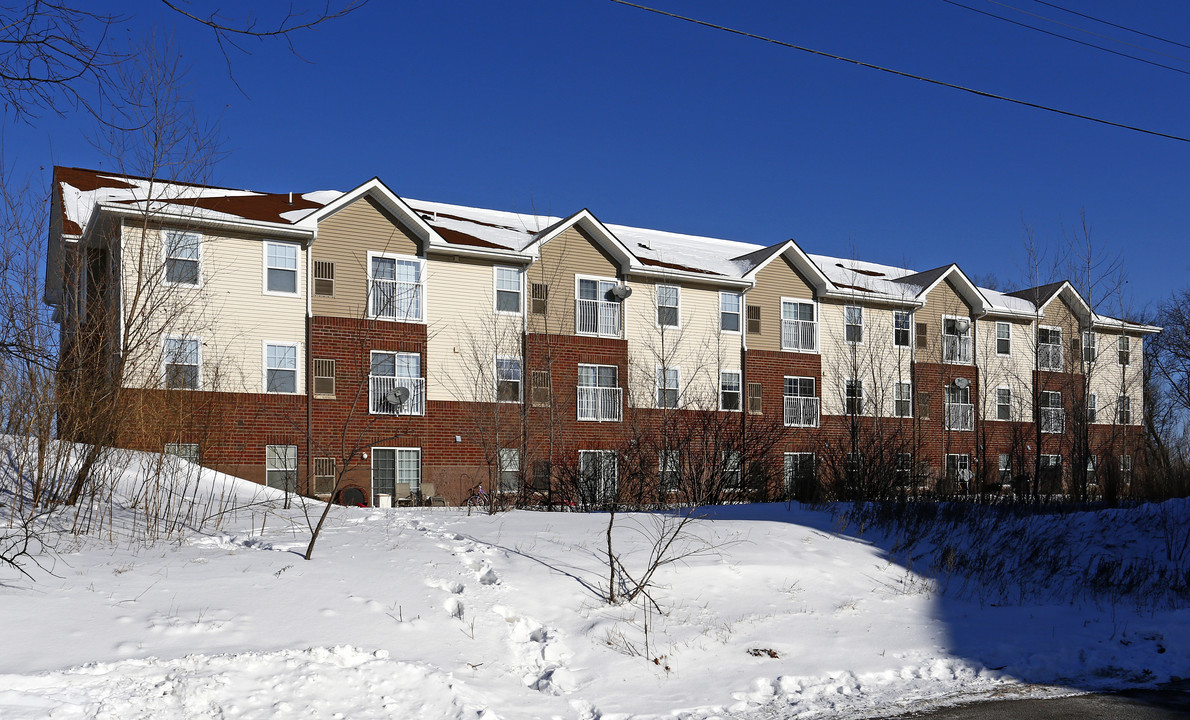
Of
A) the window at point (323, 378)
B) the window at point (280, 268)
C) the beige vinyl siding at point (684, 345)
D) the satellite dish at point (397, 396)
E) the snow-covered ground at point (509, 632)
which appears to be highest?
the window at point (280, 268)

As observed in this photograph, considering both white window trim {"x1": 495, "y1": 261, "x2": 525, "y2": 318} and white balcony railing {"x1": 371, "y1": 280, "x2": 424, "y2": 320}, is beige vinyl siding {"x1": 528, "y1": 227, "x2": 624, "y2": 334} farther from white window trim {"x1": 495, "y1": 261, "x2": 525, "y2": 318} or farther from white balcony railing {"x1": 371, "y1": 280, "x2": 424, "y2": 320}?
white balcony railing {"x1": 371, "y1": 280, "x2": 424, "y2": 320}

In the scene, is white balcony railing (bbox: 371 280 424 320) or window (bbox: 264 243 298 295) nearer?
window (bbox: 264 243 298 295)

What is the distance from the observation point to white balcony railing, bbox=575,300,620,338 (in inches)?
1200

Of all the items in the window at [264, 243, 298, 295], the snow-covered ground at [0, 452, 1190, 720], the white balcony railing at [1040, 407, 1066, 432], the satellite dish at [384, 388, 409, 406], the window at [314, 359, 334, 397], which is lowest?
the snow-covered ground at [0, 452, 1190, 720]

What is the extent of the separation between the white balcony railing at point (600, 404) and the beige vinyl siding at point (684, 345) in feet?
1.74

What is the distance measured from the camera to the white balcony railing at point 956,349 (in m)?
37.8

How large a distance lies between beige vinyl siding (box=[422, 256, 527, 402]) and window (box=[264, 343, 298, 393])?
12.4 ft

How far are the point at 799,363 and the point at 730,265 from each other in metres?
4.49

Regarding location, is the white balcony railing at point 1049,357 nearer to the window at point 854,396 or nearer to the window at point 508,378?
the window at point 854,396

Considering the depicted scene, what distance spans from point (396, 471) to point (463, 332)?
4.63 m

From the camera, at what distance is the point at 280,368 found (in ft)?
84.4

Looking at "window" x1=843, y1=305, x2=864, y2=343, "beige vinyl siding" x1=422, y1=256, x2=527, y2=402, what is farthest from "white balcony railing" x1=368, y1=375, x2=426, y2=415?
"window" x1=843, y1=305, x2=864, y2=343

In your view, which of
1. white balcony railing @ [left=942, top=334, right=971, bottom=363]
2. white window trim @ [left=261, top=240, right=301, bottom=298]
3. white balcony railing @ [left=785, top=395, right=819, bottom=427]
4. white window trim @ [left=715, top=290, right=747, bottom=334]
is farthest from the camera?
white balcony railing @ [left=942, top=334, right=971, bottom=363]

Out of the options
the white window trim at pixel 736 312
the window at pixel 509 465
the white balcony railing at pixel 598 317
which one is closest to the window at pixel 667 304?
the white balcony railing at pixel 598 317
